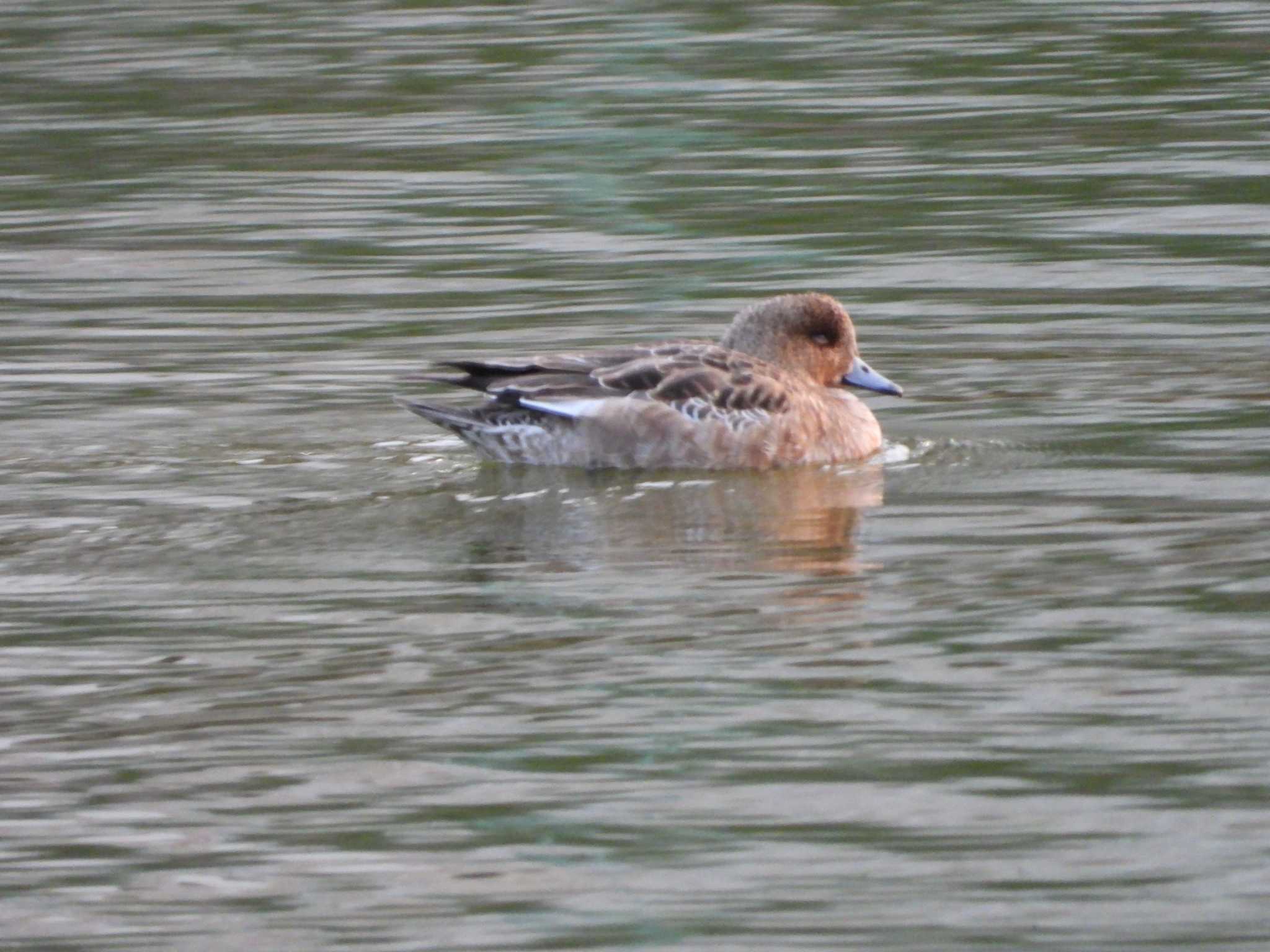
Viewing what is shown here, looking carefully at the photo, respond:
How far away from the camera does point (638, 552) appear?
27.8 ft

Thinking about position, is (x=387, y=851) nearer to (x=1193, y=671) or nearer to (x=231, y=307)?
(x=1193, y=671)

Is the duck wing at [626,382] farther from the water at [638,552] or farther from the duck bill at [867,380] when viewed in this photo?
the duck bill at [867,380]

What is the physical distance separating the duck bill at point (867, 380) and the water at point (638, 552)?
21 centimetres

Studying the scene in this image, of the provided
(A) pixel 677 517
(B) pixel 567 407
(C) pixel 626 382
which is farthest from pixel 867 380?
(A) pixel 677 517

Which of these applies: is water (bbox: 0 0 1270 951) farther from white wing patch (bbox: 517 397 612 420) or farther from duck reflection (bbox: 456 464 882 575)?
white wing patch (bbox: 517 397 612 420)

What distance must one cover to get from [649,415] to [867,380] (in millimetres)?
1215

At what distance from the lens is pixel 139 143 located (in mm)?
18250

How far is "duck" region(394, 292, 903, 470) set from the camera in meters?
9.85

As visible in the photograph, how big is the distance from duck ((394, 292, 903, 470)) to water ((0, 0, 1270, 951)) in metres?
0.12

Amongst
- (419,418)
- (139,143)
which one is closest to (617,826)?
(419,418)

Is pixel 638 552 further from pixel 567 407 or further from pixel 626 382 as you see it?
pixel 626 382

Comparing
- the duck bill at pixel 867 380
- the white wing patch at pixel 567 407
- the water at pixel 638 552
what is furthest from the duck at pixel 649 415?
the duck bill at pixel 867 380

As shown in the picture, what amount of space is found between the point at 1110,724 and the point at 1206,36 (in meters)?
15.1

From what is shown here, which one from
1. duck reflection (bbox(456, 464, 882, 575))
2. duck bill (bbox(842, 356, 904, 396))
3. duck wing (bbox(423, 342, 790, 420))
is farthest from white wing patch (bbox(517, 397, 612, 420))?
duck bill (bbox(842, 356, 904, 396))
